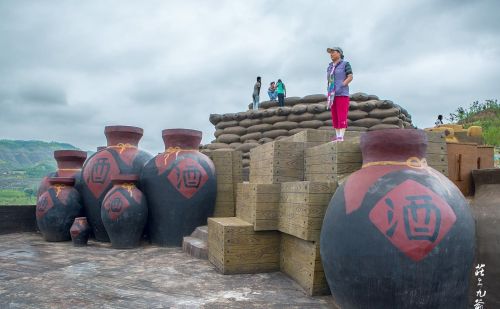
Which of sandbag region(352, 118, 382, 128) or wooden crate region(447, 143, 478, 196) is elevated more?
sandbag region(352, 118, 382, 128)

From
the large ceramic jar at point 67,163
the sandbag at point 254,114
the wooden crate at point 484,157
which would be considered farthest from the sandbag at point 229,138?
the wooden crate at point 484,157

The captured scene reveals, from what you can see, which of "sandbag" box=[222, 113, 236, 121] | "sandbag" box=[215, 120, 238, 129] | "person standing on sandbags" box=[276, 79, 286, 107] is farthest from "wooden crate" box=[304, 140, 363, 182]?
"person standing on sandbags" box=[276, 79, 286, 107]

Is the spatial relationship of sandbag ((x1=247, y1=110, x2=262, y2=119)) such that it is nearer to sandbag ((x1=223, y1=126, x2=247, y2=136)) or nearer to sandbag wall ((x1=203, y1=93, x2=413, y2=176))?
sandbag wall ((x1=203, y1=93, x2=413, y2=176))

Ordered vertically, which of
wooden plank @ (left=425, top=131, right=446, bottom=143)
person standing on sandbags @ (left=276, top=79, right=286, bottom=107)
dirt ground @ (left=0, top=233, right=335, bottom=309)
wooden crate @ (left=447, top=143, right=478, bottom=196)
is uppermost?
person standing on sandbags @ (left=276, top=79, right=286, bottom=107)

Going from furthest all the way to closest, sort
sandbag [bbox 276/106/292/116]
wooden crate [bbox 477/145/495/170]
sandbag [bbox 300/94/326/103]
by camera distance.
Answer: sandbag [bbox 300/94/326/103], sandbag [bbox 276/106/292/116], wooden crate [bbox 477/145/495/170]

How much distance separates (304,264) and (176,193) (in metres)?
3.12

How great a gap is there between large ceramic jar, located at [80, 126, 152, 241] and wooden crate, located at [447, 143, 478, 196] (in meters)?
4.89

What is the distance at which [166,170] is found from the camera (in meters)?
6.55

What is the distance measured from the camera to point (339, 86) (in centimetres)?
505

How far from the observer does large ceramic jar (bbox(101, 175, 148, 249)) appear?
621cm

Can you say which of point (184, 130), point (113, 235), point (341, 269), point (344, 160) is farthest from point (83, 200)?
point (341, 269)

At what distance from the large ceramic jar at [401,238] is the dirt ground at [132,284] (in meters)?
0.80

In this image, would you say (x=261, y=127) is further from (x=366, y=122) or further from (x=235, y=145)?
(x=366, y=122)

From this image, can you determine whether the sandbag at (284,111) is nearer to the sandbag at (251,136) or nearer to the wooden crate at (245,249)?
the sandbag at (251,136)
